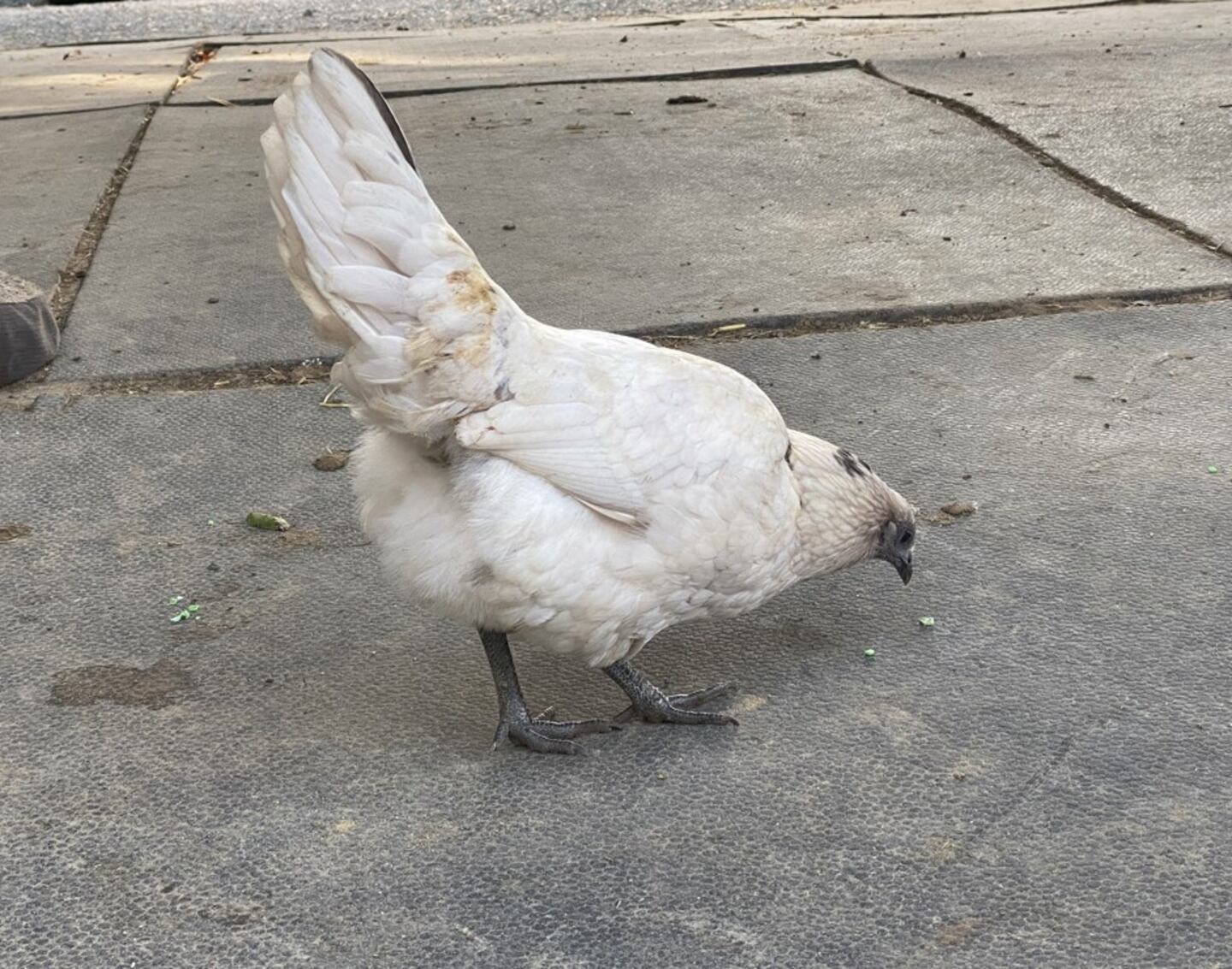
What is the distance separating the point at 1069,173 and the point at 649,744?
4.26 meters

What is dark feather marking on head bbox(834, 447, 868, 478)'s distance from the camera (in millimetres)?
2945

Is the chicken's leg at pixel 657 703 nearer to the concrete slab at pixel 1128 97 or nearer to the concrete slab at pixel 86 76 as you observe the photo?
the concrete slab at pixel 1128 97

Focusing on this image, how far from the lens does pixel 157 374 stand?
14.0 ft

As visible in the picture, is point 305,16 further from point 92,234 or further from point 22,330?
point 22,330

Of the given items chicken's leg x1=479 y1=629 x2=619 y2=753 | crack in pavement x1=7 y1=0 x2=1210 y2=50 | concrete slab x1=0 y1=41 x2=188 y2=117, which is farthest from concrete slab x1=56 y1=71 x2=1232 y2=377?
crack in pavement x1=7 y1=0 x2=1210 y2=50

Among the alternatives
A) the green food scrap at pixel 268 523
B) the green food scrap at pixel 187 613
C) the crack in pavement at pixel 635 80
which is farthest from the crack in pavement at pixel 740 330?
the crack in pavement at pixel 635 80

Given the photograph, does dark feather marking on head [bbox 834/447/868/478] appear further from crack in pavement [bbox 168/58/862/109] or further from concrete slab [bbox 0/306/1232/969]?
crack in pavement [bbox 168/58/862/109]

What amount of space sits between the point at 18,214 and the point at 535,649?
3926mm

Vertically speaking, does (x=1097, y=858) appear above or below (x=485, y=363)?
below

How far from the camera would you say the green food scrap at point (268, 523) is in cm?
344

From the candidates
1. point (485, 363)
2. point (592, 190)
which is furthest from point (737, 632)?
point (592, 190)

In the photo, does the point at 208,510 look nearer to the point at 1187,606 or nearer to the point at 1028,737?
the point at 1028,737

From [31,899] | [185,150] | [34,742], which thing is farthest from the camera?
[185,150]

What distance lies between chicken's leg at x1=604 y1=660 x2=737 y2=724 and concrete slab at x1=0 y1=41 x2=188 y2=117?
6412 mm
